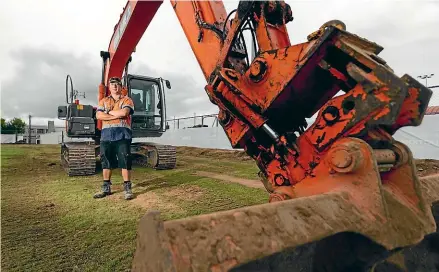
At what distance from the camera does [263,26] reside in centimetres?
204

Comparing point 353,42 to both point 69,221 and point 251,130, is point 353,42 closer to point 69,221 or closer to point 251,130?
point 251,130

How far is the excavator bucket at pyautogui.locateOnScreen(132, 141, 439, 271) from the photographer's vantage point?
2.45ft

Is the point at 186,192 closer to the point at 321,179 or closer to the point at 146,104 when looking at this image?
the point at 321,179

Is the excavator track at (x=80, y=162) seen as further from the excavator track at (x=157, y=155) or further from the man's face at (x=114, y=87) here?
the man's face at (x=114, y=87)

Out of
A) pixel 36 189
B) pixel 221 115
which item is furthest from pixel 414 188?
pixel 36 189

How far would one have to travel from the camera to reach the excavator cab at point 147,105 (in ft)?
24.6

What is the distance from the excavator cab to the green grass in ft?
6.39

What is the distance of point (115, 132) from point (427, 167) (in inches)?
258

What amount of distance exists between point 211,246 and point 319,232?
377 millimetres

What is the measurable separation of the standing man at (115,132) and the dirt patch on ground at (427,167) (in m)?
5.67

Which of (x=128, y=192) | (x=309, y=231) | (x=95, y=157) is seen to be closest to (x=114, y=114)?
(x=128, y=192)

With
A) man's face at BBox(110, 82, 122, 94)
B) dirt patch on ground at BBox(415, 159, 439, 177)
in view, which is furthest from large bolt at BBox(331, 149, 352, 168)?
dirt patch on ground at BBox(415, 159, 439, 177)

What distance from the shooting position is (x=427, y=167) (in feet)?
20.9

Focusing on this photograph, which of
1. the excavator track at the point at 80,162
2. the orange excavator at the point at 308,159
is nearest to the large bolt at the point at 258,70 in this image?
the orange excavator at the point at 308,159
